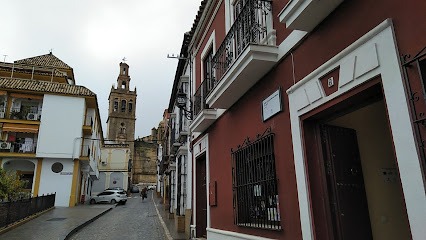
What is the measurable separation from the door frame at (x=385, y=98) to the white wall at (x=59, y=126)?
72.4 ft

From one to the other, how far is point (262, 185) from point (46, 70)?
28653 millimetres

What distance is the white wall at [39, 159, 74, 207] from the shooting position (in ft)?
74.3

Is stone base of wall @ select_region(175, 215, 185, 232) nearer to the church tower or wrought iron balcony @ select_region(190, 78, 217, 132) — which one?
wrought iron balcony @ select_region(190, 78, 217, 132)

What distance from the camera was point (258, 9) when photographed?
17.6 feet

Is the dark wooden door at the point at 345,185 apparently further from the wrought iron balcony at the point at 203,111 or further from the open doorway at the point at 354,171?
the wrought iron balcony at the point at 203,111

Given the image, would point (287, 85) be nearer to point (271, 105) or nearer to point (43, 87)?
point (271, 105)

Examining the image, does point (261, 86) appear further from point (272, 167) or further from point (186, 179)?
point (186, 179)

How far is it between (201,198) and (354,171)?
5404mm

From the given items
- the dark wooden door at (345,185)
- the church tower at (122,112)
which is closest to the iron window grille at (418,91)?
the dark wooden door at (345,185)

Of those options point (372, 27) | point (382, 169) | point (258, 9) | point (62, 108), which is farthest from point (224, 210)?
point (62, 108)

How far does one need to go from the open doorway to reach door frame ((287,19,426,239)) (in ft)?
0.29

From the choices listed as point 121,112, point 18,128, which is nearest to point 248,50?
point 18,128

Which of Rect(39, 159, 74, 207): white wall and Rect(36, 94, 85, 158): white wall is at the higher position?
Rect(36, 94, 85, 158): white wall

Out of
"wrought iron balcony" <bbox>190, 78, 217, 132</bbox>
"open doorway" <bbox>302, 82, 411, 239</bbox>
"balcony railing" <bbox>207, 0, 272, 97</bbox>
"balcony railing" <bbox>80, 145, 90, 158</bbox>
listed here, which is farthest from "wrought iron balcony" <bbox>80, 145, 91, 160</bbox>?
"open doorway" <bbox>302, 82, 411, 239</bbox>
